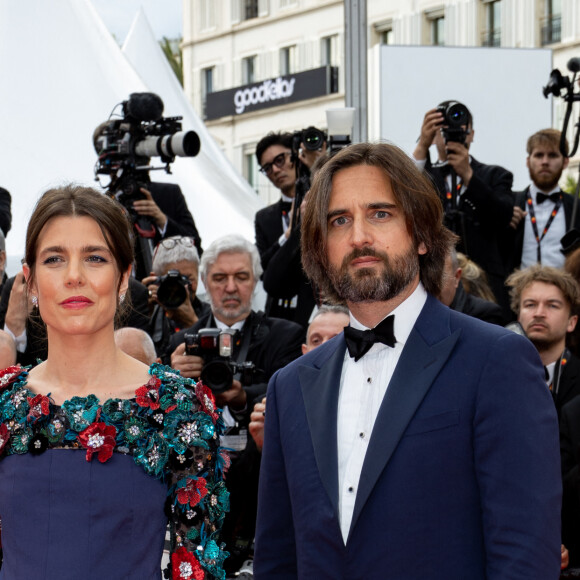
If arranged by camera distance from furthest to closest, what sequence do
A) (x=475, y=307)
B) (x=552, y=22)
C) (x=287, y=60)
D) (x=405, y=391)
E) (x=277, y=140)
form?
1. (x=287, y=60)
2. (x=552, y=22)
3. (x=277, y=140)
4. (x=475, y=307)
5. (x=405, y=391)

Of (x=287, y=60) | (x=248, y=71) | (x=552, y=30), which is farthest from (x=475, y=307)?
(x=248, y=71)

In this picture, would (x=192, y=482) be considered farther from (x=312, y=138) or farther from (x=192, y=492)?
(x=312, y=138)

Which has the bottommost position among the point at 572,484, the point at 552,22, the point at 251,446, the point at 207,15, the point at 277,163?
the point at 572,484

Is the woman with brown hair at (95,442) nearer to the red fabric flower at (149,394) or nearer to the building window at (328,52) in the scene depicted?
the red fabric flower at (149,394)

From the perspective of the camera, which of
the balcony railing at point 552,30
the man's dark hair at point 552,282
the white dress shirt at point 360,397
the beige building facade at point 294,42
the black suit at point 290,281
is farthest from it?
the beige building facade at point 294,42

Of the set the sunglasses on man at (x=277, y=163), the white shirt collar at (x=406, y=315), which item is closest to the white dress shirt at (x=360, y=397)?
the white shirt collar at (x=406, y=315)

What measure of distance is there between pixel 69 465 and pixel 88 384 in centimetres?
22

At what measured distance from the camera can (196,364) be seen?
4574 mm

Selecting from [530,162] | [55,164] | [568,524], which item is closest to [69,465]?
[568,524]

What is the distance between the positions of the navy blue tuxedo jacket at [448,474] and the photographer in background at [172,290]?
2.75 metres

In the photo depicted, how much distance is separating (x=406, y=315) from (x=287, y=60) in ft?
101

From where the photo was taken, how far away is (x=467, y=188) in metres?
5.83

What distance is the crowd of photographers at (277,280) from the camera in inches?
184

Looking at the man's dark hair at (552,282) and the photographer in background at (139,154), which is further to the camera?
the photographer in background at (139,154)
